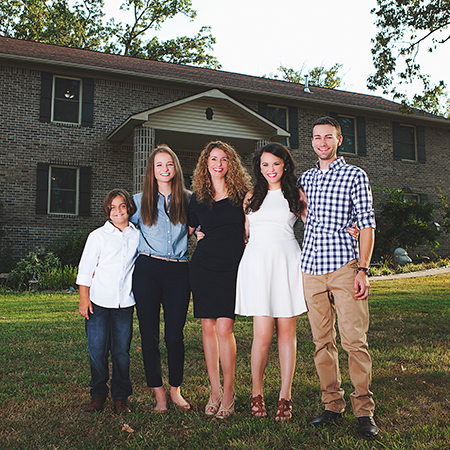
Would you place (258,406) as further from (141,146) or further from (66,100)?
(66,100)

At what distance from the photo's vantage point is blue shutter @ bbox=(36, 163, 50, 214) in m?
12.6

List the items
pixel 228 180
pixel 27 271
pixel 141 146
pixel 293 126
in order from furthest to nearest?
1. pixel 293 126
2. pixel 141 146
3. pixel 27 271
4. pixel 228 180

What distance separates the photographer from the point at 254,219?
10.9ft

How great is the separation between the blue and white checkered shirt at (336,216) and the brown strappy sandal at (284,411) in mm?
919

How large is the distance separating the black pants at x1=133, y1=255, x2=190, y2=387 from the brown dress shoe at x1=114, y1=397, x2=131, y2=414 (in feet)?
0.70

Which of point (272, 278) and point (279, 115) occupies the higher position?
point (279, 115)

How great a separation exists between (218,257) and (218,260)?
2 centimetres

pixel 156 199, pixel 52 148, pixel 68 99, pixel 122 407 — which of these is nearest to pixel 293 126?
pixel 68 99

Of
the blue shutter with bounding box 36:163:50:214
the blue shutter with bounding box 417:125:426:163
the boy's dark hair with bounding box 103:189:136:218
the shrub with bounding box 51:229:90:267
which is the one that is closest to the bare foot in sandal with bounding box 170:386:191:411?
the boy's dark hair with bounding box 103:189:136:218

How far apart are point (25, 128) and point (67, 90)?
5.83ft

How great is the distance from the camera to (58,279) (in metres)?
10.6

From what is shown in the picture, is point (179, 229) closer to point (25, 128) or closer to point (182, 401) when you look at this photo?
point (182, 401)

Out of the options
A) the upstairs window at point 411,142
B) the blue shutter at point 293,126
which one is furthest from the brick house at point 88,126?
the upstairs window at point 411,142

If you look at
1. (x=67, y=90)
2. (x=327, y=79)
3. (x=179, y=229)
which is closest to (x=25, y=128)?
(x=67, y=90)
